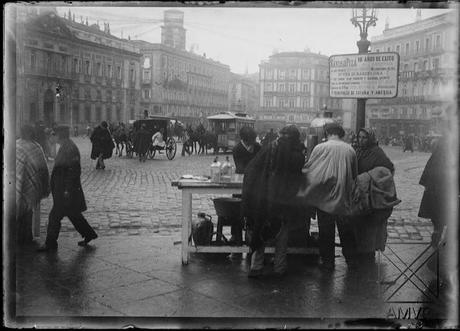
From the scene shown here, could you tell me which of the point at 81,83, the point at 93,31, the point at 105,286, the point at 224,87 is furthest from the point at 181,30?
the point at 224,87

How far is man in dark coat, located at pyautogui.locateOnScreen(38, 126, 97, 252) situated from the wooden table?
1395 millimetres

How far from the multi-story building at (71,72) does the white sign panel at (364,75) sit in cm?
288

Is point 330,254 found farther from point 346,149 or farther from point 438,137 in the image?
point 438,137

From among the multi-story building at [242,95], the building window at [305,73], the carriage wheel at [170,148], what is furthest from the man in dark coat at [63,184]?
the carriage wheel at [170,148]

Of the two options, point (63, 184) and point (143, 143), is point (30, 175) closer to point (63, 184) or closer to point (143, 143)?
point (63, 184)

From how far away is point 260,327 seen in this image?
4.32 m

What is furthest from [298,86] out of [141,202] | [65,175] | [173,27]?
[141,202]

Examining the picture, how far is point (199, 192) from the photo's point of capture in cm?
579

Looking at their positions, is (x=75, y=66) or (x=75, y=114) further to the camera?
(x=75, y=114)

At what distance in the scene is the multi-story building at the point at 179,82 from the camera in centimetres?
783

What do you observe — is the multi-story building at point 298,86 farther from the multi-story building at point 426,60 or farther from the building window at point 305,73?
the multi-story building at point 426,60

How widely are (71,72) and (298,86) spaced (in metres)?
3.40

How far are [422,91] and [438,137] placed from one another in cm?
94

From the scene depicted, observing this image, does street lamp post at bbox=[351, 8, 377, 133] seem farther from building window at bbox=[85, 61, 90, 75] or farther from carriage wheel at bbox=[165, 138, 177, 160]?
carriage wheel at bbox=[165, 138, 177, 160]
